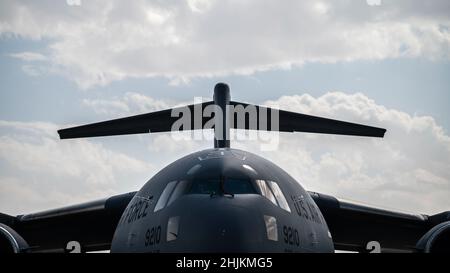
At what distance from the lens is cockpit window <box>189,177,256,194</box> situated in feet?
28.5

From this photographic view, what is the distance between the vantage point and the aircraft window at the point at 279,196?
29.8 ft

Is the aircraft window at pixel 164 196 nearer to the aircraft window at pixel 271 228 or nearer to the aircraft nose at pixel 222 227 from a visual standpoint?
the aircraft nose at pixel 222 227

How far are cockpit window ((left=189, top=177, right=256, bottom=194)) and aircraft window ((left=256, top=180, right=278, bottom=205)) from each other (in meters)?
0.15

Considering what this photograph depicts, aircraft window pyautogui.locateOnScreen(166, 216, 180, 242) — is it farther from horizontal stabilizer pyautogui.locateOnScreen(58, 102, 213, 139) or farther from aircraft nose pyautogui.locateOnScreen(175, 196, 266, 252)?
horizontal stabilizer pyautogui.locateOnScreen(58, 102, 213, 139)

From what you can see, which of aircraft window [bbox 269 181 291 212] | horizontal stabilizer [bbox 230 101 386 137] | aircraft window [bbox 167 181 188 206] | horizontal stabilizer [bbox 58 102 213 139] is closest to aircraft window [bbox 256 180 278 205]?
aircraft window [bbox 269 181 291 212]

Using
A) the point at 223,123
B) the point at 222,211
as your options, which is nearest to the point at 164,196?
the point at 222,211

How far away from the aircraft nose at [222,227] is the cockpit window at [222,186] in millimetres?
371

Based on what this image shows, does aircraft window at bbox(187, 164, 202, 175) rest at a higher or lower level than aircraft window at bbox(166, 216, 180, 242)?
higher

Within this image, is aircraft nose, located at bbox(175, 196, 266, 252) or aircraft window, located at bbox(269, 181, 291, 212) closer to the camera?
aircraft nose, located at bbox(175, 196, 266, 252)

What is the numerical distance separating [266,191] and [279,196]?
10.8 inches

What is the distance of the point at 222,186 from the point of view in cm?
870

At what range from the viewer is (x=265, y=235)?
8133 millimetres

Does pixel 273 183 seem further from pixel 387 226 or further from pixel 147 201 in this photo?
pixel 387 226
